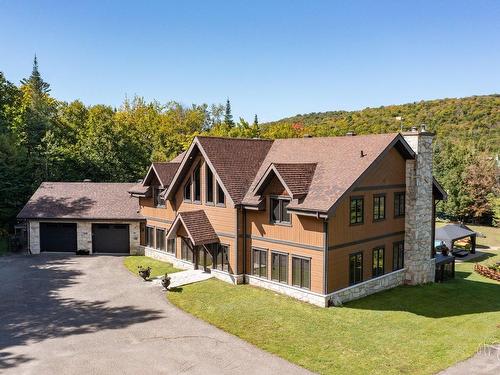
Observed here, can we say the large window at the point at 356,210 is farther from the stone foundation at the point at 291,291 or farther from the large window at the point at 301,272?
the stone foundation at the point at 291,291

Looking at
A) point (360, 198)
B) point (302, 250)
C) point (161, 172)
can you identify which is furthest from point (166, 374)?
point (161, 172)

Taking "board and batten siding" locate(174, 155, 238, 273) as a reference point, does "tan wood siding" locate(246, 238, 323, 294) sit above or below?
below

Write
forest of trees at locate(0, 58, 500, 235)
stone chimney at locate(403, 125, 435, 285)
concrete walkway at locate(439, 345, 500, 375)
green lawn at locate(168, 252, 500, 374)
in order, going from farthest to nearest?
forest of trees at locate(0, 58, 500, 235) → stone chimney at locate(403, 125, 435, 285) → green lawn at locate(168, 252, 500, 374) → concrete walkway at locate(439, 345, 500, 375)

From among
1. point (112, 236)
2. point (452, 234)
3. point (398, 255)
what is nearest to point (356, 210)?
point (398, 255)

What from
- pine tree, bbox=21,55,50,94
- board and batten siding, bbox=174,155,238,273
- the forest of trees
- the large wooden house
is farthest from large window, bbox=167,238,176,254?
pine tree, bbox=21,55,50,94

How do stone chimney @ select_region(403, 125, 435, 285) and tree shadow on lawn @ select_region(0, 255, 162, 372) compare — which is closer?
tree shadow on lawn @ select_region(0, 255, 162, 372)

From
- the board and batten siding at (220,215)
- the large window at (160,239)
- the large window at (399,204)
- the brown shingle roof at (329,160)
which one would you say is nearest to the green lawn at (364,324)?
the board and batten siding at (220,215)

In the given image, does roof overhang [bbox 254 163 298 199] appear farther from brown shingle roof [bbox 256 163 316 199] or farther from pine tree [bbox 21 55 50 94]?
pine tree [bbox 21 55 50 94]
